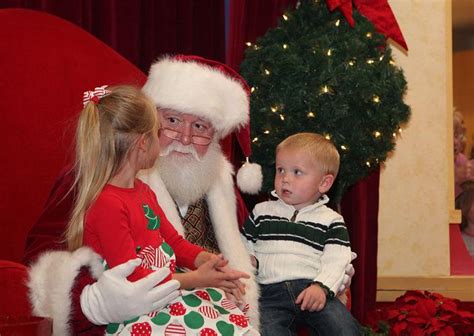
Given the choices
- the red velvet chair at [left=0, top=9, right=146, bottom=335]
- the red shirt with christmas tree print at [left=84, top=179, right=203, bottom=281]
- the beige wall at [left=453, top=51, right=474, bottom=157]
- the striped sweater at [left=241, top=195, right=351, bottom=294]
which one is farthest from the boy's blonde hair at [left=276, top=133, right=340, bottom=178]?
the beige wall at [left=453, top=51, right=474, bottom=157]

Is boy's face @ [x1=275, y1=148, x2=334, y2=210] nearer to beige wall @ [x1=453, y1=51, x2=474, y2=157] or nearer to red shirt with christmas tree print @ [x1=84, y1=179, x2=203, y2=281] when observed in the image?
red shirt with christmas tree print @ [x1=84, y1=179, x2=203, y2=281]

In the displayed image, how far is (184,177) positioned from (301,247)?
20.7 inches

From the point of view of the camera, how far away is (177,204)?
290cm

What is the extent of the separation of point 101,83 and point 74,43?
0.21 meters

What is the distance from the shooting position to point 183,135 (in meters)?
2.89

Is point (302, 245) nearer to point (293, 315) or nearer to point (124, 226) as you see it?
point (293, 315)

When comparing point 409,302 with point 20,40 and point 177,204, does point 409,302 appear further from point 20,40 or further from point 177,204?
point 20,40

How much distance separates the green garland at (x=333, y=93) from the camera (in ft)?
12.2

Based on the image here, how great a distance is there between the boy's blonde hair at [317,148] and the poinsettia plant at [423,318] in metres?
1.08

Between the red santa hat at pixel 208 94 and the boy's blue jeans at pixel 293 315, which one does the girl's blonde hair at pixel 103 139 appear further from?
the boy's blue jeans at pixel 293 315

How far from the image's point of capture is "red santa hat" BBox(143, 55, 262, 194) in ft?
9.54

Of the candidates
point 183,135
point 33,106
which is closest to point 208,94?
point 183,135

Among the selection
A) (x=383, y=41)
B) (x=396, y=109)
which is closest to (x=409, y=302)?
(x=396, y=109)

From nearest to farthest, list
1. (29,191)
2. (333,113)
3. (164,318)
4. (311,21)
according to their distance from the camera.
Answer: (164,318)
(29,191)
(333,113)
(311,21)
